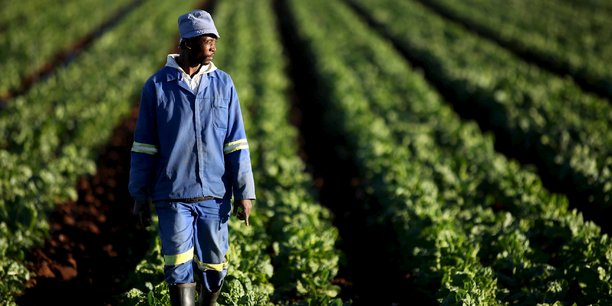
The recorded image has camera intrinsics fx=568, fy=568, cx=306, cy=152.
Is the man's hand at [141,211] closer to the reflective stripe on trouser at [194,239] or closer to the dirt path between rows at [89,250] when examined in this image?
the reflective stripe on trouser at [194,239]

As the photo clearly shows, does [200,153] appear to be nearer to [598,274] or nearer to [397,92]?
[598,274]

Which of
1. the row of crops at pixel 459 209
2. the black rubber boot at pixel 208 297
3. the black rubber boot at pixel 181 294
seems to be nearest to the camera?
the black rubber boot at pixel 181 294

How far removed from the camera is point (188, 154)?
10.9 feet

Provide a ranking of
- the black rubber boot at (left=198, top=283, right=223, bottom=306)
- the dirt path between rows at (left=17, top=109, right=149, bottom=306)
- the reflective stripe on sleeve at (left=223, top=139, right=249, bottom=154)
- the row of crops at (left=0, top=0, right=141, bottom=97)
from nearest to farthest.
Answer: the reflective stripe on sleeve at (left=223, top=139, right=249, bottom=154) < the black rubber boot at (left=198, top=283, right=223, bottom=306) < the dirt path between rows at (left=17, top=109, right=149, bottom=306) < the row of crops at (left=0, top=0, right=141, bottom=97)

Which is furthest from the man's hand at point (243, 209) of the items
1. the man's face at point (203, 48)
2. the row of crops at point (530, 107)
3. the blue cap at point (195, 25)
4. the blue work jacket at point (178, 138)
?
the row of crops at point (530, 107)

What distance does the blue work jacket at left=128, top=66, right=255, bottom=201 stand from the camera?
10.8ft

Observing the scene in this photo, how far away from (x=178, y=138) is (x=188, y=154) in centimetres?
11

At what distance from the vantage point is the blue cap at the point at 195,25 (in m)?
3.21

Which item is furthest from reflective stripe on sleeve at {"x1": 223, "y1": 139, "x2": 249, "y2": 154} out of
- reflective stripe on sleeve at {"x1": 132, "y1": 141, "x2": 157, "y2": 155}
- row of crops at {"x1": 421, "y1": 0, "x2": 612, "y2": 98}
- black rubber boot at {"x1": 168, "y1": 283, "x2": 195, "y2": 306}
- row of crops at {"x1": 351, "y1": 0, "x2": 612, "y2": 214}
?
row of crops at {"x1": 421, "y1": 0, "x2": 612, "y2": 98}

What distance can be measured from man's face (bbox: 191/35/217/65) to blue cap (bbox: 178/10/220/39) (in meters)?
0.04

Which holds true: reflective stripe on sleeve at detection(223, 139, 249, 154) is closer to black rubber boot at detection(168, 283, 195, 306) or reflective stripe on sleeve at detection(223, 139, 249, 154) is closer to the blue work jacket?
the blue work jacket

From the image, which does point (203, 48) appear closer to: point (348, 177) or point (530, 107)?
point (348, 177)

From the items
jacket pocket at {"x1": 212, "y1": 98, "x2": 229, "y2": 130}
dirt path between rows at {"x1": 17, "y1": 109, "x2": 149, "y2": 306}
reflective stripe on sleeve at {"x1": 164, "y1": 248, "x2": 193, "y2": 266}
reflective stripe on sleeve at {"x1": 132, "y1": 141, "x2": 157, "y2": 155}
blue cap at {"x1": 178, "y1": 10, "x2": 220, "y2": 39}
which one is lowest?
dirt path between rows at {"x1": 17, "y1": 109, "x2": 149, "y2": 306}

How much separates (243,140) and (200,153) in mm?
298
